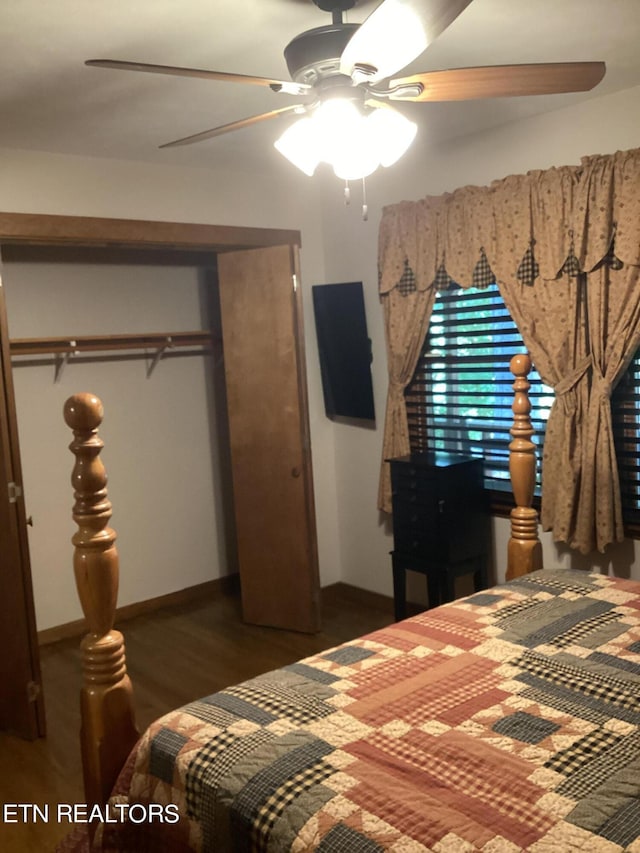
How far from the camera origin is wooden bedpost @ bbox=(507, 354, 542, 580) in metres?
3.12

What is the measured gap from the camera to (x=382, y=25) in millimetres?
1638

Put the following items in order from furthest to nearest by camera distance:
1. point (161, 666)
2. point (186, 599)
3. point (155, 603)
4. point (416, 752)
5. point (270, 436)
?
point (186, 599)
point (155, 603)
point (270, 436)
point (161, 666)
point (416, 752)

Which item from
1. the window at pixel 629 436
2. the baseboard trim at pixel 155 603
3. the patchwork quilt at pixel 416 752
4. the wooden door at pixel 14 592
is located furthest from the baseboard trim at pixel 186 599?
the patchwork quilt at pixel 416 752

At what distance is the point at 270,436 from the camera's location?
4285mm

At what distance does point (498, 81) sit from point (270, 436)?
253cm

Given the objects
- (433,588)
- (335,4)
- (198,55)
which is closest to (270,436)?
(433,588)

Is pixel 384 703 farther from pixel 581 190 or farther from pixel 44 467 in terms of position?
pixel 44 467

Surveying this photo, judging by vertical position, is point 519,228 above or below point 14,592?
above

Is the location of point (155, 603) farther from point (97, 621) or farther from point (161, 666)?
point (97, 621)

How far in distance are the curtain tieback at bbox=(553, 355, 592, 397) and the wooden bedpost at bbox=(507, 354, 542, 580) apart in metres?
0.39

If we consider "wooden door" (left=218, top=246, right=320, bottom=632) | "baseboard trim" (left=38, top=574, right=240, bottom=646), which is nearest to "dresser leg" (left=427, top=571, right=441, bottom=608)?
"wooden door" (left=218, top=246, right=320, bottom=632)

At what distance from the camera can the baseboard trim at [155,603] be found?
14.4 ft

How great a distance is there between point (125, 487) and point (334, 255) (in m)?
1.90

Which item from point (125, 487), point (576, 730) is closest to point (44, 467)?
point (125, 487)
